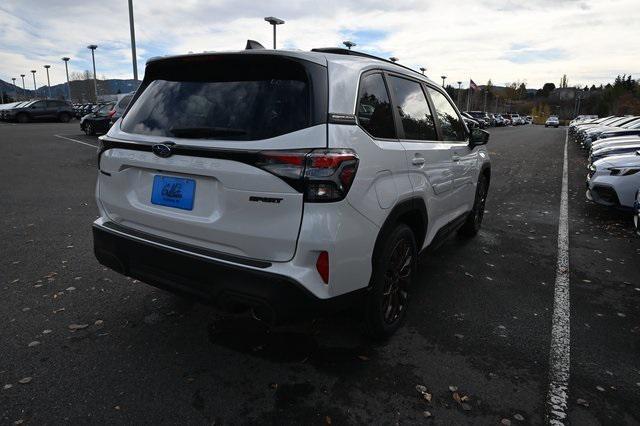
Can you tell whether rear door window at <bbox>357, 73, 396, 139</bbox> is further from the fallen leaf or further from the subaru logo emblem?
the fallen leaf

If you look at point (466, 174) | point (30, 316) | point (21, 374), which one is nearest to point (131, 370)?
point (21, 374)

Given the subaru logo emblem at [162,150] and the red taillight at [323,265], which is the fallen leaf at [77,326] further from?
the red taillight at [323,265]

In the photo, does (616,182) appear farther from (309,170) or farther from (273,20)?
(273,20)

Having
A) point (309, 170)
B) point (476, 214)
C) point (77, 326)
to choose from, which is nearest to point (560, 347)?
point (309, 170)

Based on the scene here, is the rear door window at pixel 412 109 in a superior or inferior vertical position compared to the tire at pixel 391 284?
superior

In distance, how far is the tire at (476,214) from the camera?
220 inches

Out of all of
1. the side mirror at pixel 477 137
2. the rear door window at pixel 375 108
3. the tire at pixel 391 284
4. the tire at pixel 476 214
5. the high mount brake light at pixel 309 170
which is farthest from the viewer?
the tire at pixel 476 214

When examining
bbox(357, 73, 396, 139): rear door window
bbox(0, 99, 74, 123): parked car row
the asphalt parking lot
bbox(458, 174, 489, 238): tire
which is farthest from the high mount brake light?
bbox(0, 99, 74, 123): parked car row

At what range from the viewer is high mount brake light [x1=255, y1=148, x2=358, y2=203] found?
2.29m

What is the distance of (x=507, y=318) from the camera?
3676mm

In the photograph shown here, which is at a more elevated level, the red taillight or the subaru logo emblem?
the subaru logo emblem

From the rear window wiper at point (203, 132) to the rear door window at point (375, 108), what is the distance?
726mm

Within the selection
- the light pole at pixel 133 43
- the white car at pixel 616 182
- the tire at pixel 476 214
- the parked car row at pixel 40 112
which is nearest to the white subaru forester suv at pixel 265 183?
the tire at pixel 476 214

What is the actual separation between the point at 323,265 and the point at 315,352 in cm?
95
